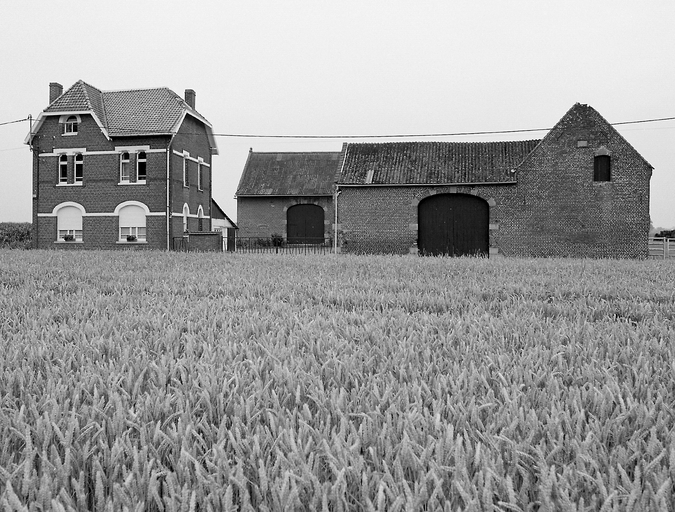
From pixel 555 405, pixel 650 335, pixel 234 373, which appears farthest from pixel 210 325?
pixel 650 335

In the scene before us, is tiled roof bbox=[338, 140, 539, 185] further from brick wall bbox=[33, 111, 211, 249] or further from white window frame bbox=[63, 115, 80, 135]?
white window frame bbox=[63, 115, 80, 135]

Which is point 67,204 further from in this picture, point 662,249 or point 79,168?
point 662,249

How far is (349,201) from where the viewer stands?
1041 inches

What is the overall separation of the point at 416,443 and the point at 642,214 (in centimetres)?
2545

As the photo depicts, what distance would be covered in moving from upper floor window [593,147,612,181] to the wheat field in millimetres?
21434

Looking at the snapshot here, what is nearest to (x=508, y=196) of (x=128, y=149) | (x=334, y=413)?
(x=128, y=149)

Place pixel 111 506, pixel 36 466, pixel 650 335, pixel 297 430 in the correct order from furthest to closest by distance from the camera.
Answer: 1. pixel 650 335
2. pixel 297 430
3. pixel 36 466
4. pixel 111 506

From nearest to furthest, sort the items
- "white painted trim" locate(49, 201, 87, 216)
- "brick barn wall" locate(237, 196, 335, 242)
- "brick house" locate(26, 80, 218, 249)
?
"brick house" locate(26, 80, 218, 249), "white painted trim" locate(49, 201, 87, 216), "brick barn wall" locate(237, 196, 335, 242)

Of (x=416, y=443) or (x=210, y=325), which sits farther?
(x=210, y=325)

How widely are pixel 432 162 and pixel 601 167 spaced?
7212 mm

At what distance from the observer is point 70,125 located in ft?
96.9

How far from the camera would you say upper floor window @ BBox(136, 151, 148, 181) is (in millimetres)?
28750

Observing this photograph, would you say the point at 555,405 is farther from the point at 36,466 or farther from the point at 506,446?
the point at 36,466

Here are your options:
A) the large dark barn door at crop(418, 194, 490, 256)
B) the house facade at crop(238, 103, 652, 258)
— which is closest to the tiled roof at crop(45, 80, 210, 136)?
the house facade at crop(238, 103, 652, 258)
